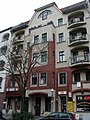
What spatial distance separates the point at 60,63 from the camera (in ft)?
95.0

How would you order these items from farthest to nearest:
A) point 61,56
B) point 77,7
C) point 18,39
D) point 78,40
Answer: point 18,39 < point 77,7 < point 61,56 < point 78,40

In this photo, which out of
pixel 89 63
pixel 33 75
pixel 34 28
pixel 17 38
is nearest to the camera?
pixel 89 63

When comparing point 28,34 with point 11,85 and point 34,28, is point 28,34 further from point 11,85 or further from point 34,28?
point 11,85

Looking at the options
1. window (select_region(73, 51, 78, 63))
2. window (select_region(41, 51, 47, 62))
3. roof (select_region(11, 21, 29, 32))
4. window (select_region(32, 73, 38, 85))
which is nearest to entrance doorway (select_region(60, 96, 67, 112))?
window (select_region(32, 73, 38, 85))

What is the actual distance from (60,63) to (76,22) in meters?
7.06

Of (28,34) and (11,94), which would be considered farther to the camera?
(28,34)

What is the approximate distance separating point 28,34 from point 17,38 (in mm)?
3278

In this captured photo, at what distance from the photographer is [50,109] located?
2738 centimetres

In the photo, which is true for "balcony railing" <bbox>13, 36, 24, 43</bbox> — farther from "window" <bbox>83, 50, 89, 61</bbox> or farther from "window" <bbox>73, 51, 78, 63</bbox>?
"window" <bbox>83, 50, 89, 61</bbox>

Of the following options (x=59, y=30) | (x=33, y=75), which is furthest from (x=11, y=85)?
(x=59, y=30)

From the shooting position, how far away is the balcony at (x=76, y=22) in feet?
94.1

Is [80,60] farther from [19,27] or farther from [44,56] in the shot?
[19,27]

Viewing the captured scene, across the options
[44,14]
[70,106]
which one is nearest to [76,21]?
[44,14]

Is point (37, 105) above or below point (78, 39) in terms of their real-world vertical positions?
below
